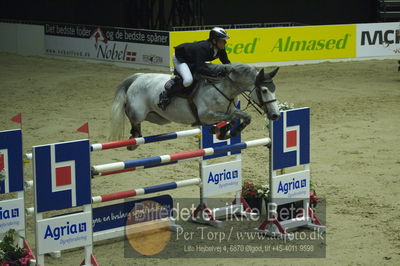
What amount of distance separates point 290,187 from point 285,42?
13.8 metres

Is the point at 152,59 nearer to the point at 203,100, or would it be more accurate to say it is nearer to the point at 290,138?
the point at 203,100

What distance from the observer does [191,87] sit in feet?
31.3

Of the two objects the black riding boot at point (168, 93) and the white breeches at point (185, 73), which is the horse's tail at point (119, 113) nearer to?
the black riding boot at point (168, 93)

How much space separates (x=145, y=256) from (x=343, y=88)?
1179 cm

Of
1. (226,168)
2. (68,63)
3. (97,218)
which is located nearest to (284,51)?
(68,63)

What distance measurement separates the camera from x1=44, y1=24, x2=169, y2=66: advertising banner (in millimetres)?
21859

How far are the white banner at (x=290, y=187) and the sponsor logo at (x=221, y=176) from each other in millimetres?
934

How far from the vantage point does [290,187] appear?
955 centimetres

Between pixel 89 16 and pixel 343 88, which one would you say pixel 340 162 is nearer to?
pixel 343 88

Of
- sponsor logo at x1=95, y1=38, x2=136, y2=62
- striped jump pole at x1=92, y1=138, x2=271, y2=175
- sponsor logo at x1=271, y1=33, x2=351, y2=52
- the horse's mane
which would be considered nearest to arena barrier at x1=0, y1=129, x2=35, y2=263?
striped jump pole at x1=92, y1=138, x2=271, y2=175

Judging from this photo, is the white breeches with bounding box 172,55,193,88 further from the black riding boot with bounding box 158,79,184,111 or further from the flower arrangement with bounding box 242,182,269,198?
the flower arrangement with bounding box 242,182,269,198

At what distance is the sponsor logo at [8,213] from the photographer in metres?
8.22

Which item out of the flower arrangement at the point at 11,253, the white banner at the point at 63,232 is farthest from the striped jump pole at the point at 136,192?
the flower arrangement at the point at 11,253

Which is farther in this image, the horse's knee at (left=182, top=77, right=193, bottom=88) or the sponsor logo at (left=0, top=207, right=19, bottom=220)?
the horse's knee at (left=182, top=77, right=193, bottom=88)
